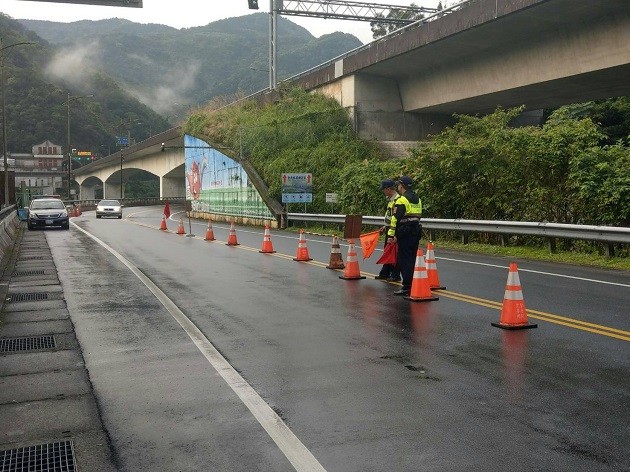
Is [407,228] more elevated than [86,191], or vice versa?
[86,191]

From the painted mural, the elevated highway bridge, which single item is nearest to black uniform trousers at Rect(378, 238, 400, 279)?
the elevated highway bridge

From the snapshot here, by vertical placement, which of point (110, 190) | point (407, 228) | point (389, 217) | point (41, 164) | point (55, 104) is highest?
point (55, 104)

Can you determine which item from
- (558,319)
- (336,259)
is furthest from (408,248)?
(336,259)

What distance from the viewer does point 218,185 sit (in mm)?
50750

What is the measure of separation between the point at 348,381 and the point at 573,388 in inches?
72.3

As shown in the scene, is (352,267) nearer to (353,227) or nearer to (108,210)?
(353,227)

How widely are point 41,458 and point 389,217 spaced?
8765 mm

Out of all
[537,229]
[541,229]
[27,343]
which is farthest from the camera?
[537,229]

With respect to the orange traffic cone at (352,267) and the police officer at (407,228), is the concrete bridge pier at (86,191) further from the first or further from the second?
the police officer at (407,228)

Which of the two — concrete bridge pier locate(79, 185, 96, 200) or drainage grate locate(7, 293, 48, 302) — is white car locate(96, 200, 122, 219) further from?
concrete bridge pier locate(79, 185, 96, 200)

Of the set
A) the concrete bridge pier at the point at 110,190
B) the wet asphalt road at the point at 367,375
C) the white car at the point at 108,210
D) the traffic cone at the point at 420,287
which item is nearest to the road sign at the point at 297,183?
the white car at the point at 108,210

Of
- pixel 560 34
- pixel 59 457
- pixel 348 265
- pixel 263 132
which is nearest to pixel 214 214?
pixel 263 132

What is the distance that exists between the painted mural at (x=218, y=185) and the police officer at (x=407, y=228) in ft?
90.2

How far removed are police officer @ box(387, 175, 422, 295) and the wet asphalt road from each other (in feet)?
1.93
